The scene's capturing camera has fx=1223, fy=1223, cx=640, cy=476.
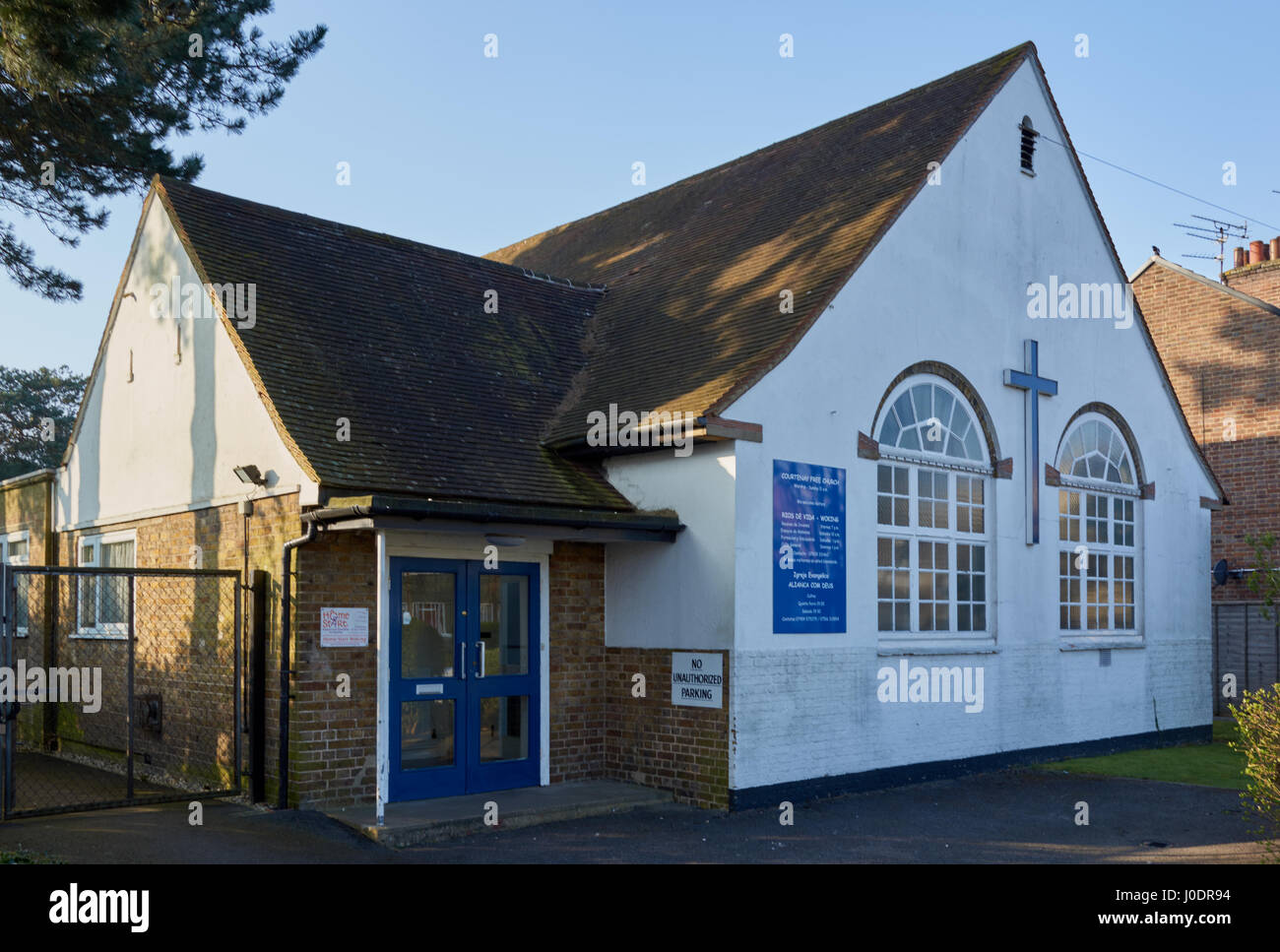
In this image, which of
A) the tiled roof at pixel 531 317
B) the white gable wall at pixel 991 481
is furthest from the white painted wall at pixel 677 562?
Result: the tiled roof at pixel 531 317

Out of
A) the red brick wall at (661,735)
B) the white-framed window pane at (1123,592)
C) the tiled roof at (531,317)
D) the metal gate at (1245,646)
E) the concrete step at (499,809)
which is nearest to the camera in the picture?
the concrete step at (499,809)

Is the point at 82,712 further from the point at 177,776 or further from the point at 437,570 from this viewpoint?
the point at 437,570

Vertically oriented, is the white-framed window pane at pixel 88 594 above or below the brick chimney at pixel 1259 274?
below

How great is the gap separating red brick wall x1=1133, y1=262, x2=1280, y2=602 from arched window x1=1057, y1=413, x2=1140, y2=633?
17.2 feet

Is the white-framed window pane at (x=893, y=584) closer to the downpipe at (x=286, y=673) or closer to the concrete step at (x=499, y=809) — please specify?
the concrete step at (x=499, y=809)

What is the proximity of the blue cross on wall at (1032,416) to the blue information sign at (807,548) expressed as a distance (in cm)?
363

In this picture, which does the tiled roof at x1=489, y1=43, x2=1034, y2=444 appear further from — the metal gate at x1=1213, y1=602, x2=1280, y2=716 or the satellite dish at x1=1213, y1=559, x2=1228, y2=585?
the satellite dish at x1=1213, y1=559, x2=1228, y2=585

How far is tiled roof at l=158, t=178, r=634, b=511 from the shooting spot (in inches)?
445

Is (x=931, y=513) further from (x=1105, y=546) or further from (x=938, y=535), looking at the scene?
(x=1105, y=546)

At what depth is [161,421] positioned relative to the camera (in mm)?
13477

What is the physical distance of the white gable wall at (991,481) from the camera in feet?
38.3

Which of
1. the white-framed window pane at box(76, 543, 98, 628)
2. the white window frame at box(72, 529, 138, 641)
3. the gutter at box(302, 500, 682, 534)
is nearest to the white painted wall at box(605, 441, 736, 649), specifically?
the gutter at box(302, 500, 682, 534)
